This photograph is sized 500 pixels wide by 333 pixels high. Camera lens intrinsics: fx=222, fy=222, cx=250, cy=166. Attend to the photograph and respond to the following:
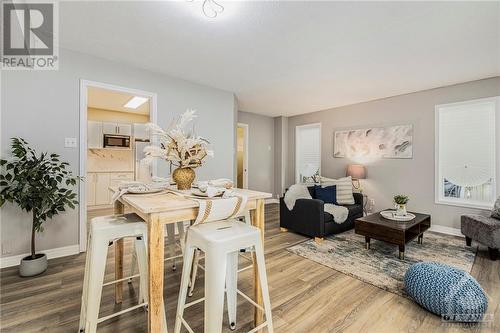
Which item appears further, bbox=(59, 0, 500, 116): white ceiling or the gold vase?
bbox=(59, 0, 500, 116): white ceiling

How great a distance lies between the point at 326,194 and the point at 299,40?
8.33 feet

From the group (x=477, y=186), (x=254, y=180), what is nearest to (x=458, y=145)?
(x=477, y=186)

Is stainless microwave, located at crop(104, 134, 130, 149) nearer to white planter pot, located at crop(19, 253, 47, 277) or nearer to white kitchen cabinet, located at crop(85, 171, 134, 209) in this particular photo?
white kitchen cabinet, located at crop(85, 171, 134, 209)

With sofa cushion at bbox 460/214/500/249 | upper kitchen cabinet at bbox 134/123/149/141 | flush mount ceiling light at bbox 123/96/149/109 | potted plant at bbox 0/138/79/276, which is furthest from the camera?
upper kitchen cabinet at bbox 134/123/149/141

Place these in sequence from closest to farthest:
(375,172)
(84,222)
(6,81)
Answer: (6,81)
(84,222)
(375,172)

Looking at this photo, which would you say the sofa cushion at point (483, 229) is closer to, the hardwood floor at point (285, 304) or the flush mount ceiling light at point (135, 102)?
the hardwood floor at point (285, 304)

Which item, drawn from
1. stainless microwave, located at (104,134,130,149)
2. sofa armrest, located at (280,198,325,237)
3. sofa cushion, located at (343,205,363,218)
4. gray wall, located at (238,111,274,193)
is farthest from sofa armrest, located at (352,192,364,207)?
stainless microwave, located at (104,134,130,149)

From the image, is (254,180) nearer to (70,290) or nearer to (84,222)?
(84,222)

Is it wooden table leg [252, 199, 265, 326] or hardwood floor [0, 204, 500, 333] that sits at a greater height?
wooden table leg [252, 199, 265, 326]

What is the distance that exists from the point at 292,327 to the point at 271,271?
819 mm

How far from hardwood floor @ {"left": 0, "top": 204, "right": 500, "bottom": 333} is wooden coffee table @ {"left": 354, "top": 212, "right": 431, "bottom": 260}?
2.12ft

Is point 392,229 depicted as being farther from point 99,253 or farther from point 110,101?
point 110,101

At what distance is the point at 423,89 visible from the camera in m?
3.92

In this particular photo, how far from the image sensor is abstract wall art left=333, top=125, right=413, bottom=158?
13.7 ft
